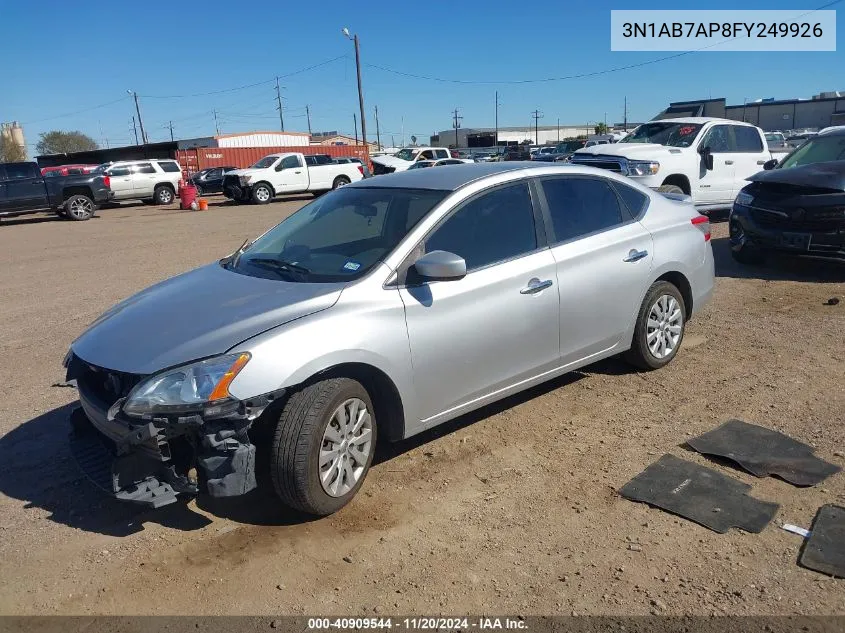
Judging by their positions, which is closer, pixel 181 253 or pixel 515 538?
pixel 515 538

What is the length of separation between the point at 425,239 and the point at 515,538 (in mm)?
1679

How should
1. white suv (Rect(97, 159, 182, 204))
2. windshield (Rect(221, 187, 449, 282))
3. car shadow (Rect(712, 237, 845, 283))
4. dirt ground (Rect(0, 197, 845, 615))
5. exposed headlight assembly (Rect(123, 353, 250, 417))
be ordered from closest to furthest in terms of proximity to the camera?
dirt ground (Rect(0, 197, 845, 615))
exposed headlight assembly (Rect(123, 353, 250, 417))
windshield (Rect(221, 187, 449, 282))
car shadow (Rect(712, 237, 845, 283))
white suv (Rect(97, 159, 182, 204))

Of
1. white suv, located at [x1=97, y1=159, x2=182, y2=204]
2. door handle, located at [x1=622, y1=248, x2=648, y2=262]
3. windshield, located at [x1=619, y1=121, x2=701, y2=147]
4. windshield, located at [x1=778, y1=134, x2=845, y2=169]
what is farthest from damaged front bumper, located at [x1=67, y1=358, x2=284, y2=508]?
white suv, located at [x1=97, y1=159, x2=182, y2=204]

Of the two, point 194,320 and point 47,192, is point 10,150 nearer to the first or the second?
point 47,192

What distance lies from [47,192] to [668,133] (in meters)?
18.8

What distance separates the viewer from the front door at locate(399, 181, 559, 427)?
381 centimetres

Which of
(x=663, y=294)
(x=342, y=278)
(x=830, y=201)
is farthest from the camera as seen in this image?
(x=830, y=201)

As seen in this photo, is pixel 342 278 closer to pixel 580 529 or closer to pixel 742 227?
pixel 580 529

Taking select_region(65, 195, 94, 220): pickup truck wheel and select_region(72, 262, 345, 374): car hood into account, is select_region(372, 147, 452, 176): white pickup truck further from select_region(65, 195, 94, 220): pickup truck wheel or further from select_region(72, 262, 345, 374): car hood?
select_region(72, 262, 345, 374): car hood

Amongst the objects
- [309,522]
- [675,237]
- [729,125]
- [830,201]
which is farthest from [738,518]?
[729,125]

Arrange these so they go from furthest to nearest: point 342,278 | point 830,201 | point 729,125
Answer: point 729,125
point 830,201
point 342,278

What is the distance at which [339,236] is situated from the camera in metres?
4.54

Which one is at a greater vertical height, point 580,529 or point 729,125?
point 729,125

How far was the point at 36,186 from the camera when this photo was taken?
853 inches
